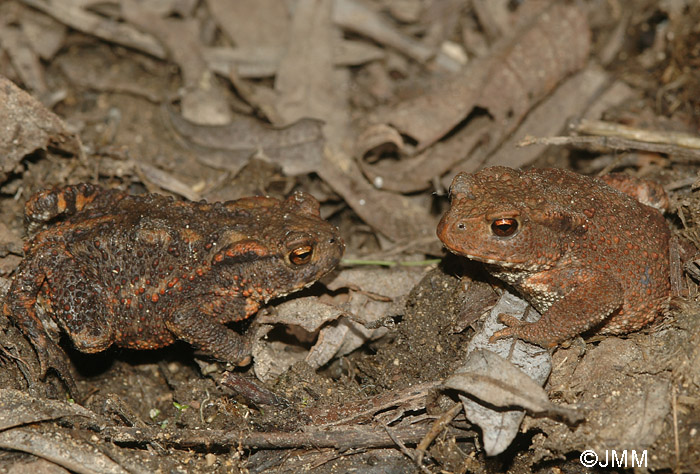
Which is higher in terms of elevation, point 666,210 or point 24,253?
point 666,210

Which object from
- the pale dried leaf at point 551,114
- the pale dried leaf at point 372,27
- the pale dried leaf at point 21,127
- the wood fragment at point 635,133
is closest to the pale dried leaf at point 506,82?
the pale dried leaf at point 551,114

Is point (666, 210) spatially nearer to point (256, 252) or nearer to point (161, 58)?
point (256, 252)

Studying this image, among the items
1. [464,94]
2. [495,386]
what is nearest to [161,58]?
[464,94]

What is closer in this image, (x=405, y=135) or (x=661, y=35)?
(x=405, y=135)

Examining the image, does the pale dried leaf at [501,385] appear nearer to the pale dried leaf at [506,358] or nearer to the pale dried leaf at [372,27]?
the pale dried leaf at [506,358]

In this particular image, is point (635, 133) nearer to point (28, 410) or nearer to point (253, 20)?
point (253, 20)

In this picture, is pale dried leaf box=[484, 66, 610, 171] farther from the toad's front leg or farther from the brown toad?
the brown toad
